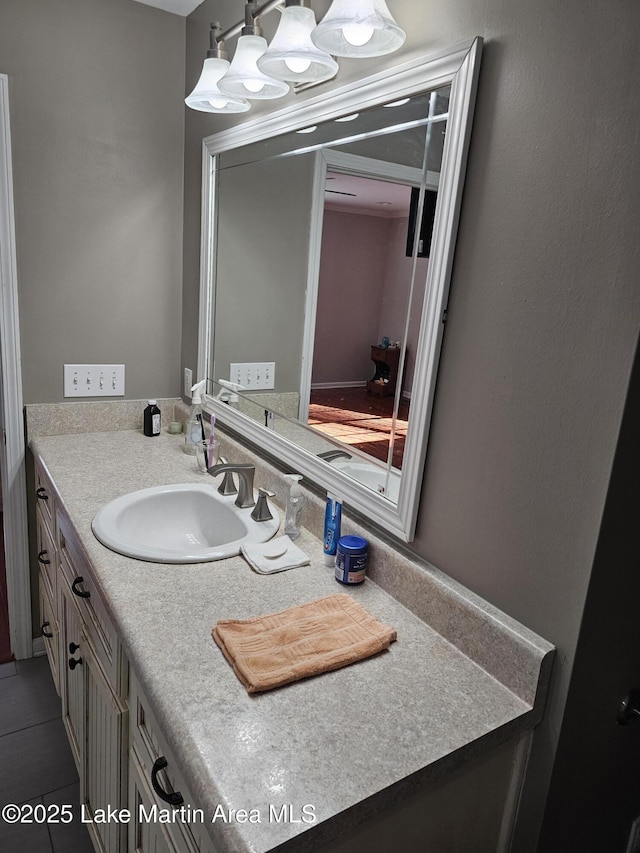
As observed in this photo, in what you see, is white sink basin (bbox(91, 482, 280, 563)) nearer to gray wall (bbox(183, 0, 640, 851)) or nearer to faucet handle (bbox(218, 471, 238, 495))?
faucet handle (bbox(218, 471, 238, 495))

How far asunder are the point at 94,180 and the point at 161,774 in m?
1.85

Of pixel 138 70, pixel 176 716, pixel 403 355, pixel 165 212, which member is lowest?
pixel 176 716

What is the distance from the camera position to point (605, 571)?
91 cm

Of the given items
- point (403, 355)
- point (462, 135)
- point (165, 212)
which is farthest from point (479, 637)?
point (165, 212)

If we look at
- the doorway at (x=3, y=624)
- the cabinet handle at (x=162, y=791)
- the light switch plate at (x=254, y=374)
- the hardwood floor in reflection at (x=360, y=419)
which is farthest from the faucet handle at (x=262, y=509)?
the doorway at (x=3, y=624)

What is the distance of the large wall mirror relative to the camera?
110 centimetres

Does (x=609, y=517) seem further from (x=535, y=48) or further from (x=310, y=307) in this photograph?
(x=310, y=307)

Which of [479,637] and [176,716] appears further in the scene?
[479,637]

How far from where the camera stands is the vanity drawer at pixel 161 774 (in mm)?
841

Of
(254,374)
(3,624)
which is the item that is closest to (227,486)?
(254,374)

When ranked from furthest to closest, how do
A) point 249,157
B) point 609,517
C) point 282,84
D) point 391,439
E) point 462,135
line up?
point 249,157, point 282,84, point 391,439, point 462,135, point 609,517

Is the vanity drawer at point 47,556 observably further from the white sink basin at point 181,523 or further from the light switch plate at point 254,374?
the light switch plate at point 254,374

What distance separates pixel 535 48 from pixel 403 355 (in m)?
0.55

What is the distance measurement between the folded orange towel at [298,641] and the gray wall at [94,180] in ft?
4.63
